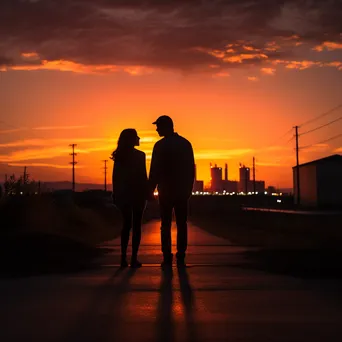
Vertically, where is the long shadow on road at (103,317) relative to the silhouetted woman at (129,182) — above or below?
below

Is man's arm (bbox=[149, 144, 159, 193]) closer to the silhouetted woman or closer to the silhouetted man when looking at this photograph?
the silhouetted man

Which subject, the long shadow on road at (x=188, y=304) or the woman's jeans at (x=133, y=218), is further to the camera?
the woman's jeans at (x=133, y=218)

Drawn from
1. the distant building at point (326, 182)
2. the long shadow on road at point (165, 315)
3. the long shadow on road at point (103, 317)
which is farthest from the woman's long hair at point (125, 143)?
the distant building at point (326, 182)

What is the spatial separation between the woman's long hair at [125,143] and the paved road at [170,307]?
1837 millimetres

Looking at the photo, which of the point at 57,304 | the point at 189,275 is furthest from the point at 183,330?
the point at 189,275

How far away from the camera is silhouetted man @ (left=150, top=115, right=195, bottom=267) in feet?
31.3

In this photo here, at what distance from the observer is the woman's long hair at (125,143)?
9.59m

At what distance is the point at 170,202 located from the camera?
9562 millimetres

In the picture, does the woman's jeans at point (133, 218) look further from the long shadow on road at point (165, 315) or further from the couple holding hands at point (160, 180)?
the long shadow on road at point (165, 315)

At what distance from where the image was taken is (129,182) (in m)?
9.55

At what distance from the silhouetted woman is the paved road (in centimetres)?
124

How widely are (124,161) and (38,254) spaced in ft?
6.77

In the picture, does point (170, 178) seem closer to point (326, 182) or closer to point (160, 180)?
point (160, 180)

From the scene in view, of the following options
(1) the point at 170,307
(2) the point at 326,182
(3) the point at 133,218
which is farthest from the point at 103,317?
(2) the point at 326,182
